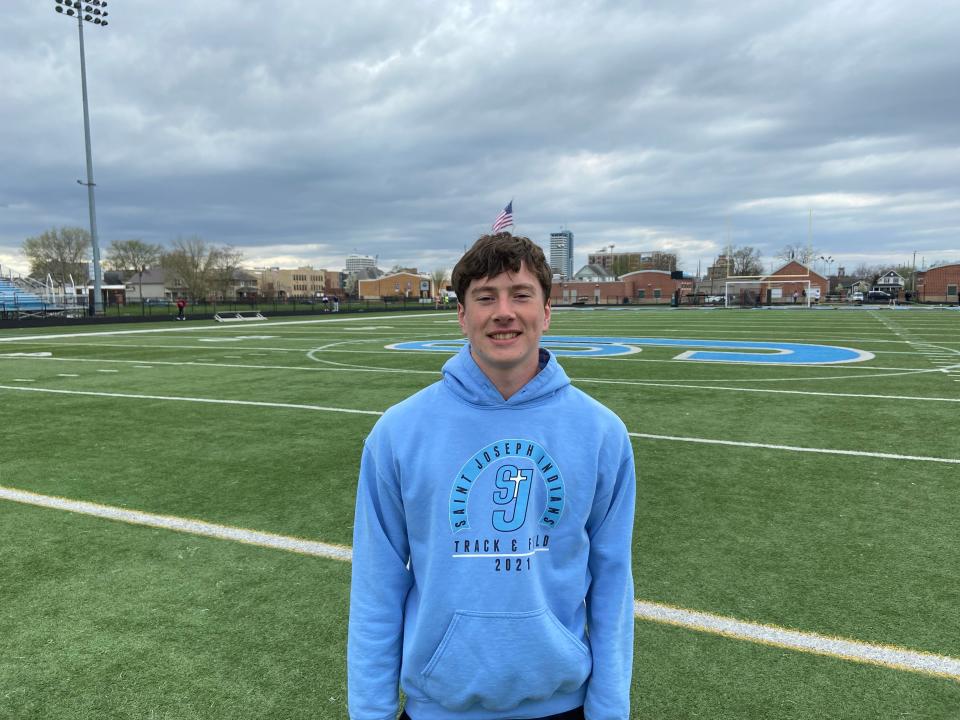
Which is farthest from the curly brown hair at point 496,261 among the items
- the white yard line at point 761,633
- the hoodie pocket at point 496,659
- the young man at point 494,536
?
the white yard line at point 761,633

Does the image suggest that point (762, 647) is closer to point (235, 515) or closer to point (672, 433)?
point (235, 515)

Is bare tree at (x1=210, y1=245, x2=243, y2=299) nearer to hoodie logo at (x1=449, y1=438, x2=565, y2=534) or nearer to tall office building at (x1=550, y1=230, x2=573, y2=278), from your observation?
tall office building at (x1=550, y1=230, x2=573, y2=278)

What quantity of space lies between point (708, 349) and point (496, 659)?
51.8 ft

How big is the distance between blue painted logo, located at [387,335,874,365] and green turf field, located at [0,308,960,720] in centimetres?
454

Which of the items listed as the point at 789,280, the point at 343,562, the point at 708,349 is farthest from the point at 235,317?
the point at 789,280

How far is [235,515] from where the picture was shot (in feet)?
15.0

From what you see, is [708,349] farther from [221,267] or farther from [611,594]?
[221,267]

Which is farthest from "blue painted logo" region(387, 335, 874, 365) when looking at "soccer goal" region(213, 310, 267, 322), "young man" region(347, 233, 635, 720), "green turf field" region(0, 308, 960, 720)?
"soccer goal" region(213, 310, 267, 322)

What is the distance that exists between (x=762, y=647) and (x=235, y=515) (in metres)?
3.58

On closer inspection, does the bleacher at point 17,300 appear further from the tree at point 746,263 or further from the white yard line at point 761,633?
the tree at point 746,263

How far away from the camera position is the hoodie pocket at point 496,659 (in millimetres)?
1522

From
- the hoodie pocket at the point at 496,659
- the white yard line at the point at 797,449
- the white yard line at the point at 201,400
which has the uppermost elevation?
the hoodie pocket at the point at 496,659

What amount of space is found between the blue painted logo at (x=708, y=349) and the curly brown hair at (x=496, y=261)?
41.9 ft

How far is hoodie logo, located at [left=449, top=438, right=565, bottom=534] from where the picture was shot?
157cm
